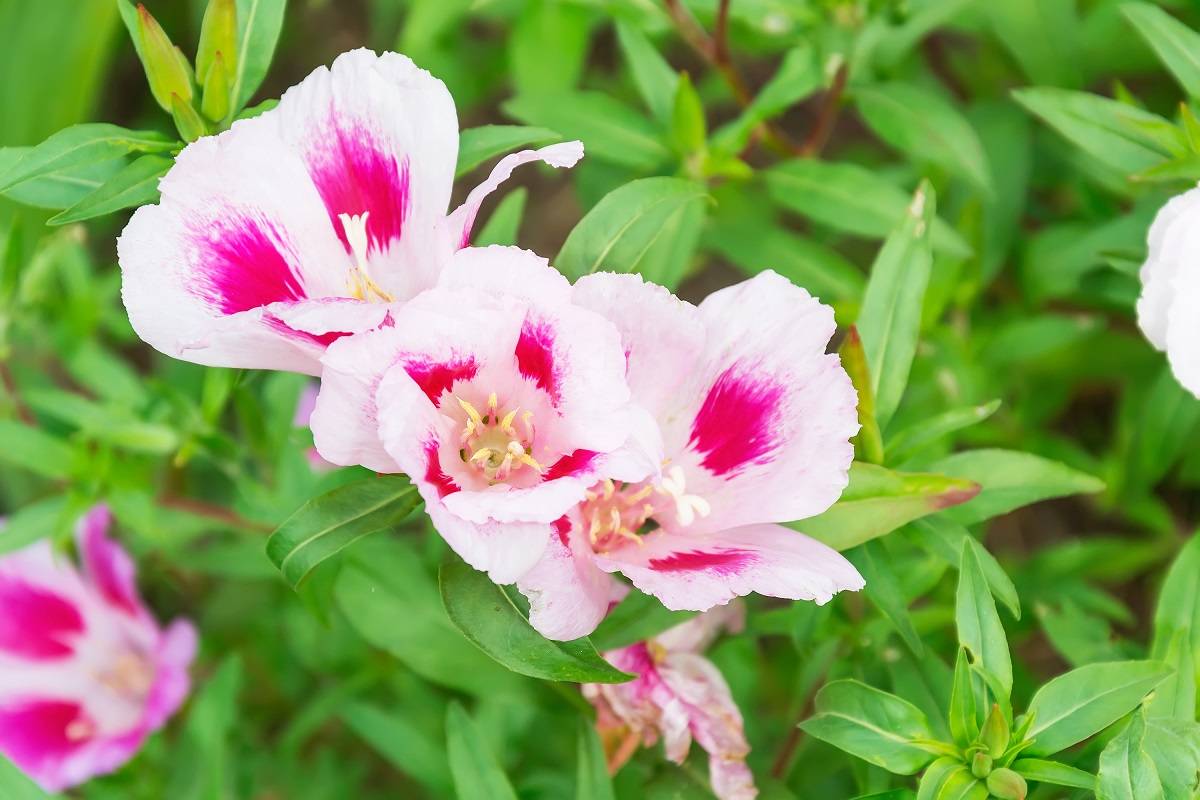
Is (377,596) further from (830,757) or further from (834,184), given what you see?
(834,184)

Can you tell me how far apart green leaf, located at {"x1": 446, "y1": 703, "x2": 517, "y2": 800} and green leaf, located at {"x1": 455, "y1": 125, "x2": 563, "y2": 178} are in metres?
0.96

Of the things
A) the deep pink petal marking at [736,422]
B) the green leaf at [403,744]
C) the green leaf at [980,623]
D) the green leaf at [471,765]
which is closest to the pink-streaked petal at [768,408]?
the deep pink petal marking at [736,422]

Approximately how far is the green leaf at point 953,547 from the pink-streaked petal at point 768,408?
0.37 m

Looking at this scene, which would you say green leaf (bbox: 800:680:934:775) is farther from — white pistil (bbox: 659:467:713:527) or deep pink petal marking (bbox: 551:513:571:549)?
deep pink petal marking (bbox: 551:513:571:549)

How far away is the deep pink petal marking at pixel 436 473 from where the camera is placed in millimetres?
1729

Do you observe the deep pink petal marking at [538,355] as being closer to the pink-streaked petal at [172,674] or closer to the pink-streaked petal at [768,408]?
the pink-streaked petal at [768,408]

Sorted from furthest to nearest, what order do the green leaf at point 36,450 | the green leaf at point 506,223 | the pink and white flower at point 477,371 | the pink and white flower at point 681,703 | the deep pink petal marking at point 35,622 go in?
the deep pink petal marking at point 35,622, the green leaf at point 36,450, the green leaf at point 506,223, the pink and white flower at point 681,703, the pink and white flower at point 477,371

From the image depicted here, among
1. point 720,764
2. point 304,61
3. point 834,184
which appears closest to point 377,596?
point 720,764

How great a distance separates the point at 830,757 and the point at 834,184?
Answer: 4.11ft

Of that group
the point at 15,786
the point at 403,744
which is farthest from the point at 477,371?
the point at 403,744

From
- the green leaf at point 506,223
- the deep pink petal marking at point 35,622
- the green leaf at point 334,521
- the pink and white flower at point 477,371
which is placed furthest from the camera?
the deep pink petal marking at point 35,622

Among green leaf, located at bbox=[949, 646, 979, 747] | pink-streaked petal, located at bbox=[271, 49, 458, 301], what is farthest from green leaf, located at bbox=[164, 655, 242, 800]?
green leaf, located at bbox=[949, 646, 979, 747]

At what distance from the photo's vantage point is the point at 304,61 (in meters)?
4.73

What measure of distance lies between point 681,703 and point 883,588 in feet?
1.27
